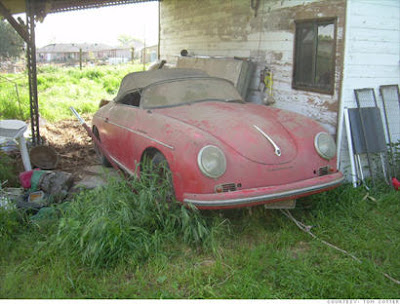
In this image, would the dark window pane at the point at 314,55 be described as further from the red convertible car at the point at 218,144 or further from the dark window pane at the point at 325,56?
the red convertible car at the point at 218,144

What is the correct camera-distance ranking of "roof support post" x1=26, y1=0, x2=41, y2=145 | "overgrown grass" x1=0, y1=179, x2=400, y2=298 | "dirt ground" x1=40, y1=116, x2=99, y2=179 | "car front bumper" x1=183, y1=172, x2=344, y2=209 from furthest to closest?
"roof support post" x1=26, y1=0, x2=41, y2=145 → "dirt ground" x1=40, y1=116, x2=99, y2=179 → "car front bumper" x1=183, y1=172, x2=344, y2=209 → "overgrown grass" x1=0, y1=179, x2=400, y2=298

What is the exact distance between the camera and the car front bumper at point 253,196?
3555 mm

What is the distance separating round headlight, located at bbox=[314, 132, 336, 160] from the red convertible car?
11 millimetres

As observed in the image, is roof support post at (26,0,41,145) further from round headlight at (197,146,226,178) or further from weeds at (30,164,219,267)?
round headlight at (197,146,226,178)

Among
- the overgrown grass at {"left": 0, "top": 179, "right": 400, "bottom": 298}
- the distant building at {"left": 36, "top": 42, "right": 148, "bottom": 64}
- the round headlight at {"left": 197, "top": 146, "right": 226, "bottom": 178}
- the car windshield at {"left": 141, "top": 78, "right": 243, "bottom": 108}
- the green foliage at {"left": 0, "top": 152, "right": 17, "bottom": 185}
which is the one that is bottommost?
the overgrown grass at {"left": 0, "top": 179, "right": 400, "bottom": 298}

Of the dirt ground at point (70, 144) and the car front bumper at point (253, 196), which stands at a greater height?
the car front bumper at point (253, 196)

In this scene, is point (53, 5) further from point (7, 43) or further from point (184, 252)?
point (184, 252)

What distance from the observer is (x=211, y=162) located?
363 cm

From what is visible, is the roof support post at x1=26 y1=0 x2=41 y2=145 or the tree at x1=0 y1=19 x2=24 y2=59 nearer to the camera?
the roof support post at x1=26 y1=0 x2=41 y2=145

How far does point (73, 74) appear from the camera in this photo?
18000mm

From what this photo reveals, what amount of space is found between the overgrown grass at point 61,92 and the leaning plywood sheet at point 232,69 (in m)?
4.13

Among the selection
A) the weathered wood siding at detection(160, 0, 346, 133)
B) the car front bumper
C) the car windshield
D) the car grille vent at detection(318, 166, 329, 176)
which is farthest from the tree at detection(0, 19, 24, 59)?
the car grille vent at detection(318, 166, 329, 176)

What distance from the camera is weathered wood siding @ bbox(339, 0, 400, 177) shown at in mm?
5352

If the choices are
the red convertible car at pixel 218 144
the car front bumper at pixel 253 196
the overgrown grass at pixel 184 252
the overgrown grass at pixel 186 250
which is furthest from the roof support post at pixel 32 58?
the car front bumper at pixel 253 196
